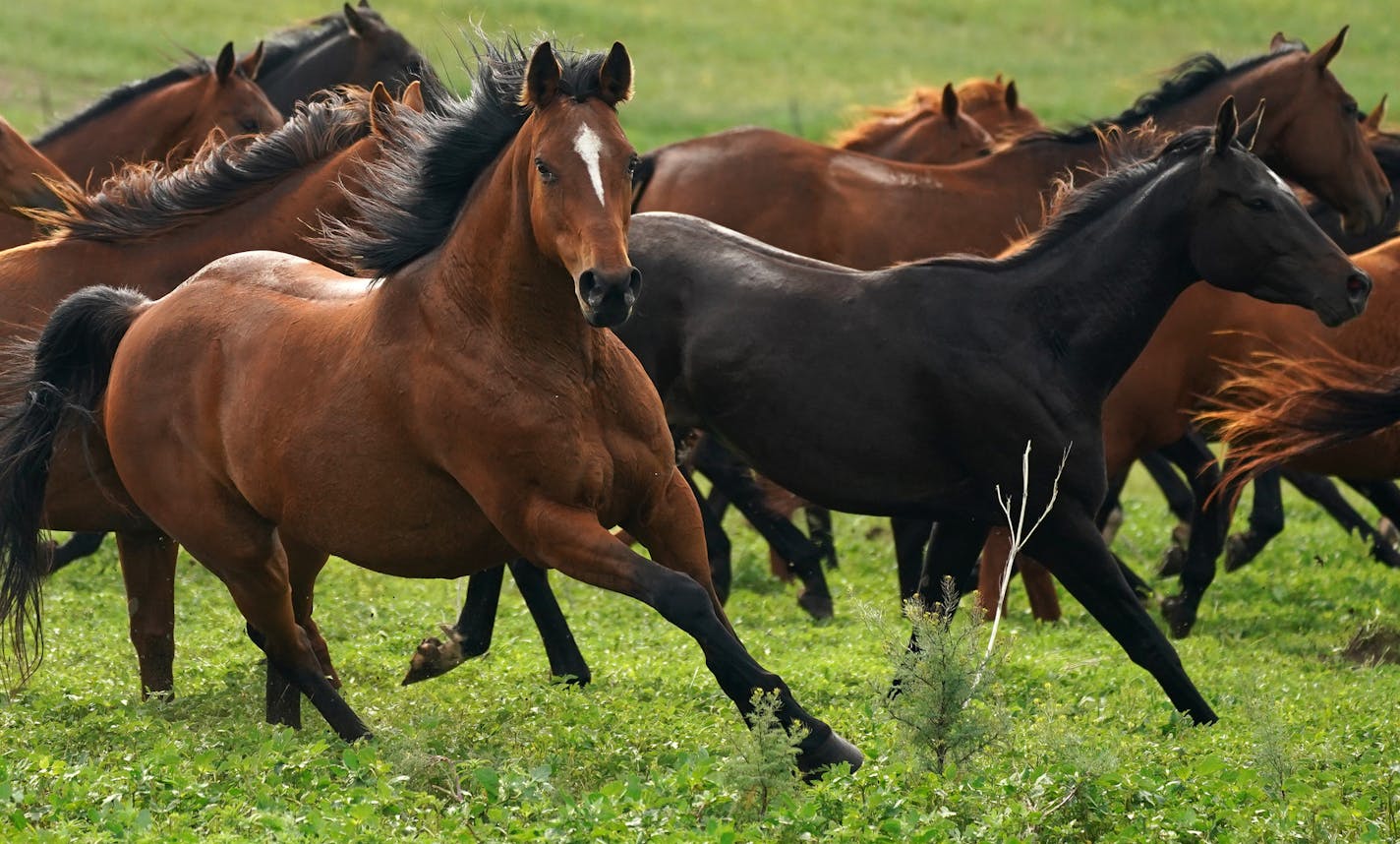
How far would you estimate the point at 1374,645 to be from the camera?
916 centimetres

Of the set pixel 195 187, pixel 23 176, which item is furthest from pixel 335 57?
pixel 195 187

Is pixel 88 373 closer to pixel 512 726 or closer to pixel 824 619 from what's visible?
pixel 512 726

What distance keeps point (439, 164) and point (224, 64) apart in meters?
5.31

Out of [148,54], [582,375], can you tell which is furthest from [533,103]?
[148,54]

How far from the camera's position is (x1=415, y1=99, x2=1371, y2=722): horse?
7008mm

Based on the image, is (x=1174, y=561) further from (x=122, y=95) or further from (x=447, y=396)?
(x=122, y=95)

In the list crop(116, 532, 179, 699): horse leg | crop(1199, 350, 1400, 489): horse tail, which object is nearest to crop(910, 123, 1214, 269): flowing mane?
crop(1199, 350, 1400, 489): horse tail

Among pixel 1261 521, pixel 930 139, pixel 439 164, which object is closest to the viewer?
pixel 439 164

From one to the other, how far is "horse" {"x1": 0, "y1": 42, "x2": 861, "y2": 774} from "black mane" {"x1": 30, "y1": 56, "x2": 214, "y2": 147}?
456cm

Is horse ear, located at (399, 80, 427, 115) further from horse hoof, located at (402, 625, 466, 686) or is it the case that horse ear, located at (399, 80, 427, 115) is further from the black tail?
horse hoof, located at (402, 625, 466, 686)

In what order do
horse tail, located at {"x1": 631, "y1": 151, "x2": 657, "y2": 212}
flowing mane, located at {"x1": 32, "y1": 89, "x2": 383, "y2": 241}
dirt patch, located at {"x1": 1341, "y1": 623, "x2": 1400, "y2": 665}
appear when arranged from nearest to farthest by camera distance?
1. flowing mane, located at {"x1": 32, "y1": 89, "x2": 383, "y2": 241}
2. dirt patch, located at {"x1": 1341, "y1": 623, "x2": 1400, "y2": 665}
3. horse tail, located at {"x1": 631, "y1": 151, "x2": 657, "y2": 212}

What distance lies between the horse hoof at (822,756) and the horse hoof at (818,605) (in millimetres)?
3942

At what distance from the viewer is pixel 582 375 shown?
5891 mm

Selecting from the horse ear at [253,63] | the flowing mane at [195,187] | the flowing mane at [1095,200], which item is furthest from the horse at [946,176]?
the flowing mane at [1095,200]
